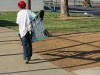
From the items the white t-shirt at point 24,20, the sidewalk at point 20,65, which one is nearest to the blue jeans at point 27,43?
the white t-shirt at point 24,20

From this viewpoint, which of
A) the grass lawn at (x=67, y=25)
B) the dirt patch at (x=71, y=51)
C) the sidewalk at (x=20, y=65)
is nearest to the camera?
the sidewalk at (x=20, y=65)

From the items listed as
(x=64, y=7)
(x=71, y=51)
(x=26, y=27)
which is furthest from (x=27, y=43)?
(x=64, y=7)

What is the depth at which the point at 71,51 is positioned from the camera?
38.3 ft

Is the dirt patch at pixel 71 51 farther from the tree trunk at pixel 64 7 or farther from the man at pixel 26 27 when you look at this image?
the tree trunk at pixel 64 7

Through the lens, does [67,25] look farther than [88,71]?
Yes

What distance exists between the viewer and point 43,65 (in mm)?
9500

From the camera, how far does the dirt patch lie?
9.86 metres

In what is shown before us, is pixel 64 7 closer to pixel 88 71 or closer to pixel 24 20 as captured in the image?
pixel 24 20

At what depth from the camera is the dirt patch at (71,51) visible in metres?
9.86

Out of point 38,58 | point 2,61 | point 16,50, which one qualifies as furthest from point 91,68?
point 16,50

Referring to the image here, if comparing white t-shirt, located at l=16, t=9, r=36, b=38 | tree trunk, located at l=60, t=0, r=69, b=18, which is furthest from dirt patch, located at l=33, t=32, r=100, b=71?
tree trunk, located at l=60, t=0, r=69, b=18

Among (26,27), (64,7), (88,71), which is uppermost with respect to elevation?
(26,27)

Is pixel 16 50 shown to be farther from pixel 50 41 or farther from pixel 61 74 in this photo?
pixel 61 74

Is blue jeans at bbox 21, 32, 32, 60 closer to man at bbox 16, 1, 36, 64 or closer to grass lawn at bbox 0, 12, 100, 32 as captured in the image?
man at bbox 16, 1, 36, 64
